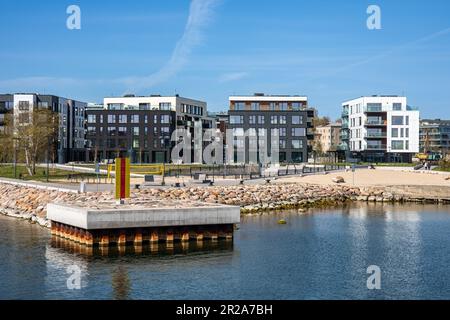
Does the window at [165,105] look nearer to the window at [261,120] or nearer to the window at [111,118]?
the window at [111,118]

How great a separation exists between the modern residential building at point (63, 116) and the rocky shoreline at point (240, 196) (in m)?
61.9

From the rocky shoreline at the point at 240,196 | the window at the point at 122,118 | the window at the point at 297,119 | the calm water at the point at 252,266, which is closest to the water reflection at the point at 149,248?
the calm water at the point at 252,266

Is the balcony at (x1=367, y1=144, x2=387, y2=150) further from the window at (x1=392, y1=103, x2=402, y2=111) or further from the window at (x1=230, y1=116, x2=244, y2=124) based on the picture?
the window at (x1=230, y1=116, x2=244, y2=124)

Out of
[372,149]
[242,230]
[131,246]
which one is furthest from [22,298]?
[372,149]

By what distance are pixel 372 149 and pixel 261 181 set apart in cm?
5982

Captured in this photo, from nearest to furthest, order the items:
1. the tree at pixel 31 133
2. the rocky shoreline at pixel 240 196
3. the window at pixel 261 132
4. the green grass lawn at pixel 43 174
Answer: the rocky shoreline at pixel 240 196 → the green grass lawn at pixel 43 174 → the tree at pixel 31 133 → the window at pixel 261 132

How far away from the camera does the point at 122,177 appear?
37906 millimetres

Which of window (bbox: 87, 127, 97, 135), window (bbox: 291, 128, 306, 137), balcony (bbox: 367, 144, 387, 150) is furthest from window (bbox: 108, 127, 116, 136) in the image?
balcony (bbox: 367, 144, 387, 150)

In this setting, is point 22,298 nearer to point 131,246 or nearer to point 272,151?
point 131,246

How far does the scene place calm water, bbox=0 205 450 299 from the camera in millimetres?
25703

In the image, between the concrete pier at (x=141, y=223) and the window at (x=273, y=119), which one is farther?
the window at (x=273, y=119)

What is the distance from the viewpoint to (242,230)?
42688mm

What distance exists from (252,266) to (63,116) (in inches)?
4232

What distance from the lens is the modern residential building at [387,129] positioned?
404 ft
